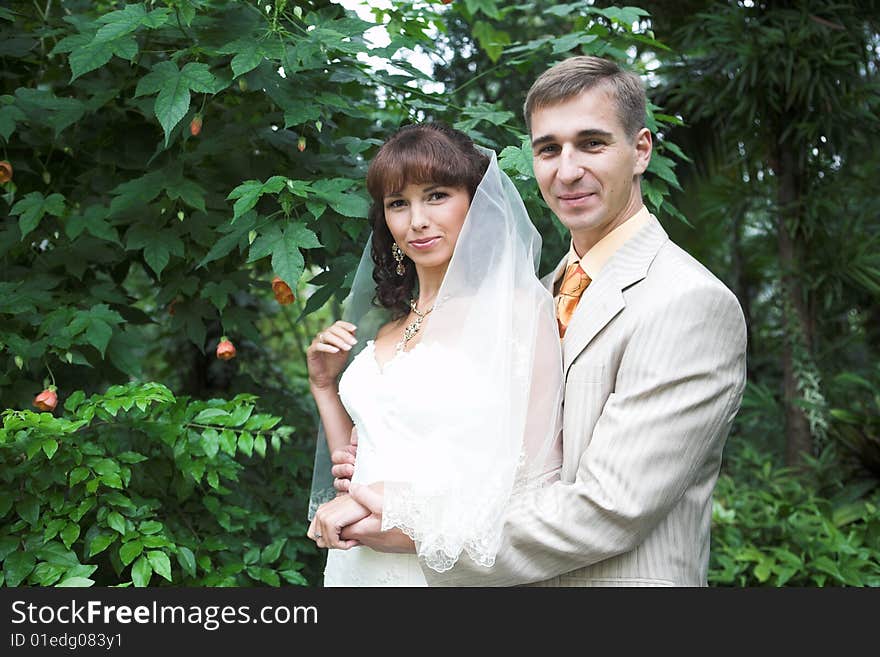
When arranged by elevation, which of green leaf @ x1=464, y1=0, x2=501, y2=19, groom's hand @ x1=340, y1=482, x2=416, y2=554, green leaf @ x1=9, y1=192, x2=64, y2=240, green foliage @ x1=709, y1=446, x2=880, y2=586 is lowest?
green foliage @ x1=709, y1=446, x2=880, y2=586

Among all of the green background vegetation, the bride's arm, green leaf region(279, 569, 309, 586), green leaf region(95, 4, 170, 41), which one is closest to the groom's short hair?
the green background vegetation

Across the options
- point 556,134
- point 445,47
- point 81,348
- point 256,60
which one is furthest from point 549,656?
point 445,47

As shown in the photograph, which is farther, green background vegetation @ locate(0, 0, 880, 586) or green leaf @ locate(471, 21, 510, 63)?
green leaf @ locate(471, 21, 510, 63)

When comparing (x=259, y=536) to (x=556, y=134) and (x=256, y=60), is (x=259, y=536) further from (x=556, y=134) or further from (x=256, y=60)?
(x=556, y=134)

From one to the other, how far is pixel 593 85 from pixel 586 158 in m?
0.17

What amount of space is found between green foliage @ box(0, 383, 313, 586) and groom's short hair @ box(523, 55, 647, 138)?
133cm

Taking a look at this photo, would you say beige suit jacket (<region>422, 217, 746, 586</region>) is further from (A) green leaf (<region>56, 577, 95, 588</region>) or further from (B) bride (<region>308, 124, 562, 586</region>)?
(A) green leaf (<region>56, 577, 95, 588</region>)

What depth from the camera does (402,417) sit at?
85.4 inches

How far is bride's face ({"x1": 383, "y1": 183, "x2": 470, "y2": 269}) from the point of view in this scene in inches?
89.0

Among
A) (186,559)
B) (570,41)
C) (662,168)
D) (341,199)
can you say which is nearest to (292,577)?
(186,559)

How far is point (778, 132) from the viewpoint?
5.74 meters

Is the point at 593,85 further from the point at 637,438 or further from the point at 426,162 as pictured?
the point at 637,438

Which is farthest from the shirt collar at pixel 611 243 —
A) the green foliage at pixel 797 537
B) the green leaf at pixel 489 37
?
the green foliage at pixel 797 537

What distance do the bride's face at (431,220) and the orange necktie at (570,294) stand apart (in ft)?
1.08
